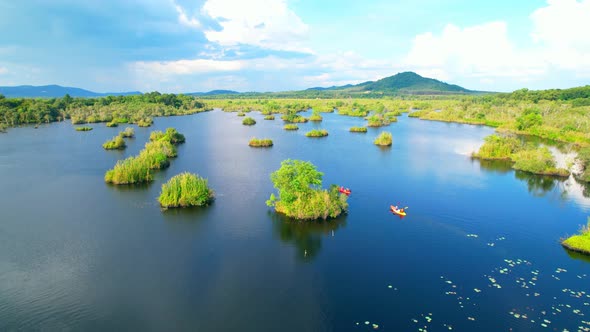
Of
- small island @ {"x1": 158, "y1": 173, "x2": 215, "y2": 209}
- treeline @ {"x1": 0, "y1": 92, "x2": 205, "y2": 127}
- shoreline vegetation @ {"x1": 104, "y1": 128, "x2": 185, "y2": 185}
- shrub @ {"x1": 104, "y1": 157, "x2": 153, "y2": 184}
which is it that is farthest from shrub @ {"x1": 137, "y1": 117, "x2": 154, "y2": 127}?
small island @ {"x1": 158, "y1": 173, "x2": 215, "y2": 209}

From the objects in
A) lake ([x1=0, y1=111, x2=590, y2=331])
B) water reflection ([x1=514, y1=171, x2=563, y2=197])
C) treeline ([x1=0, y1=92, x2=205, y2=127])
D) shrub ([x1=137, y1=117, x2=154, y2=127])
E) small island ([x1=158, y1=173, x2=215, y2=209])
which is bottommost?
lake ([x1=0, y1=111, x2=590, y2=331])

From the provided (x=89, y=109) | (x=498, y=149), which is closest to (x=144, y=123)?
(x=89, y=109)

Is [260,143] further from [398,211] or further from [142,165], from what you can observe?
[398,211]

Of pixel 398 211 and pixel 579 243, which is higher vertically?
pixel 398 211

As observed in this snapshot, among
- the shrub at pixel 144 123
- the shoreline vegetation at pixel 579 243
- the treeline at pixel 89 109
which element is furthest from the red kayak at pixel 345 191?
the treeline at pixel 89 109

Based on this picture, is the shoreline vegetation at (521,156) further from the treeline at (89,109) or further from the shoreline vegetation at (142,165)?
the treeline at (89,109)

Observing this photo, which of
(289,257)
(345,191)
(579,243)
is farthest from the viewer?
(345,191)

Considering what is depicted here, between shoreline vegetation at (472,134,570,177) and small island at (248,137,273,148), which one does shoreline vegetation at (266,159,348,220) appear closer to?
shoreline vegetation at (472,134,570,177)
